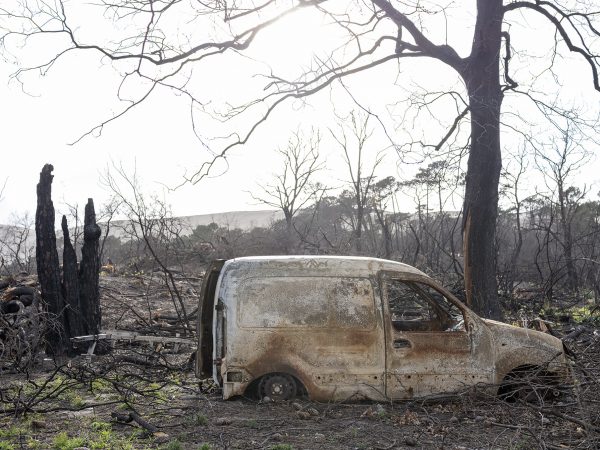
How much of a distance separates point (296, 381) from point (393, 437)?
171 cm

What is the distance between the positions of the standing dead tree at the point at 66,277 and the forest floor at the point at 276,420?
3170mm

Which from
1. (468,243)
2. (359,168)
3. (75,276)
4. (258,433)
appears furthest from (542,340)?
(359,168)

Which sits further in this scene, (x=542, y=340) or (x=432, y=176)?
(x=432, y=176)

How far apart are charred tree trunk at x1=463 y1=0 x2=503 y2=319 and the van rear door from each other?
6106 mm

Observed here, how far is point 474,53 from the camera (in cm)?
1305

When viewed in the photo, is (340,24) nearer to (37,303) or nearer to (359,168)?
(37,303)

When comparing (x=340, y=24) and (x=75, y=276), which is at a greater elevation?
(x=340, y=24)

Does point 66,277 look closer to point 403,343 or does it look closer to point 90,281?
point 90,281

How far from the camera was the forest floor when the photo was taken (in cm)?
634

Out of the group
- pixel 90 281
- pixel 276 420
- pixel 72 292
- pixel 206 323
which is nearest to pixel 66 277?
pixel 72 292

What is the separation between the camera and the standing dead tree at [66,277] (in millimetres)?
12664

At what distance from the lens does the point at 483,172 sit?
503 inches

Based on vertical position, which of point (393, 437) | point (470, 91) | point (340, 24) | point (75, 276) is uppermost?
point (340, 24)

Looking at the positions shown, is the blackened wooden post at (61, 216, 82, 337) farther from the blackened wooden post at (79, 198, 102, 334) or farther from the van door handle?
the van door handle
